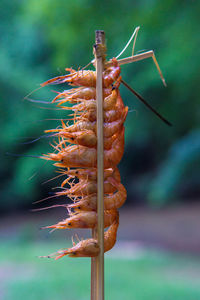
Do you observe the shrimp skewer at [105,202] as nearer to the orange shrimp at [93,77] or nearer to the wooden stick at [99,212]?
the wooden stick at [99,212]

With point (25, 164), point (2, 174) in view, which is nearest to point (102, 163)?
point (25, 164)

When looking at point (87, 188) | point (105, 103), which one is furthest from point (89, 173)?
point (105, 103)

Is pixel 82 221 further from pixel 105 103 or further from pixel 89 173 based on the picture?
pixel 105 103

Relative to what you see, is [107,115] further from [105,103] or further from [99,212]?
[99,212]

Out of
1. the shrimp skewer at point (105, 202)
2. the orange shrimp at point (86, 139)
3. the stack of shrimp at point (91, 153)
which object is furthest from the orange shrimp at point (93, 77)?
the shrimp skewer at point (105, 202)

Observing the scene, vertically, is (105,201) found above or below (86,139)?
below

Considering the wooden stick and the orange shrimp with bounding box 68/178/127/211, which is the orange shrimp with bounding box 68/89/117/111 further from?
the orange shrimp with bounding box 68/178/127/211

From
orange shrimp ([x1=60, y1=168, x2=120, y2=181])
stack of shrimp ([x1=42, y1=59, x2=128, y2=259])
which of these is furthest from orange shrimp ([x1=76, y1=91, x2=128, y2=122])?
orange shrimp ([x1=60, y1=168, x2=120, y2=181])

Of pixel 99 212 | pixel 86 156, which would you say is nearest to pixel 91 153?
pixel 86 156

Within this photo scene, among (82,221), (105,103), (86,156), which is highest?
(105,103)

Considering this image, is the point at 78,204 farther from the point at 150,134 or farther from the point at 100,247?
the point at 150,134
